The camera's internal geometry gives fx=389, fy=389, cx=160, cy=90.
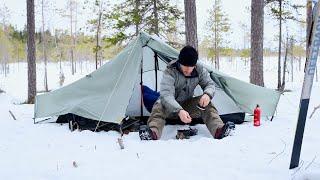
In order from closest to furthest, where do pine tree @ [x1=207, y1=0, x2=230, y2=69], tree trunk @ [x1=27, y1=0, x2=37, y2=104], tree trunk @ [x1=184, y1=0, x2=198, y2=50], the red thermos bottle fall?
the red thermos bottle, tree trunk @ [x1=184, y1=0, x2=198, y2=50], tree trunk @ [x1=27, y1=0, x2=37, y2=104], pine tree @ [x1=207, y1=0, x2=230, y2=69]

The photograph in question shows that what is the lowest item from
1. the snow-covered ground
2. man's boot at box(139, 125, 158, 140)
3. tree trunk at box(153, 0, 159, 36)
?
the snow-covered ground

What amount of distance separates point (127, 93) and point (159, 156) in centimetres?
171

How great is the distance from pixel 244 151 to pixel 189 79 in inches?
56.0

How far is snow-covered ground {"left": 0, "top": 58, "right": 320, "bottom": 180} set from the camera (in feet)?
11.5

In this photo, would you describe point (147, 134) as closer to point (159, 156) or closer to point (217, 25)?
point (159, 156)

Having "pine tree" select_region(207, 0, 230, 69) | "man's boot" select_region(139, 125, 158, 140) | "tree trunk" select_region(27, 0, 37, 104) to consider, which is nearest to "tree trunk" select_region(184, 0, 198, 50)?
"man's boot" select_region(139, 125, 158, 140)

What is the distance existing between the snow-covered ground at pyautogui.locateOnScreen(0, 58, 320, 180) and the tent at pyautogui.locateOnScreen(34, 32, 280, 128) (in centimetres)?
44

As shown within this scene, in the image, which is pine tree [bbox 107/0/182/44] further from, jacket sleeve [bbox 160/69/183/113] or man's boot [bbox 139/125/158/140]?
man's boot [bbox 139/125/158/140]

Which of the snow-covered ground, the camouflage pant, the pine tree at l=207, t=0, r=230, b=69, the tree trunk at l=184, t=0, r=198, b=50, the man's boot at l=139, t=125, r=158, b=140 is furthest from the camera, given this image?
the pine tree at l=207, t=0, r=230, b=69

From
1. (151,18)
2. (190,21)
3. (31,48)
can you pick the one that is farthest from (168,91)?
(151,18)

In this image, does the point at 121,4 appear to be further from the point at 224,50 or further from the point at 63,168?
the point at 224,50

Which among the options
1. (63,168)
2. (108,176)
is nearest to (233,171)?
(108,176)

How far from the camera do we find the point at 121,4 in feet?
64.4

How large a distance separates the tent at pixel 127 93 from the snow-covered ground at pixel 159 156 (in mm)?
440
